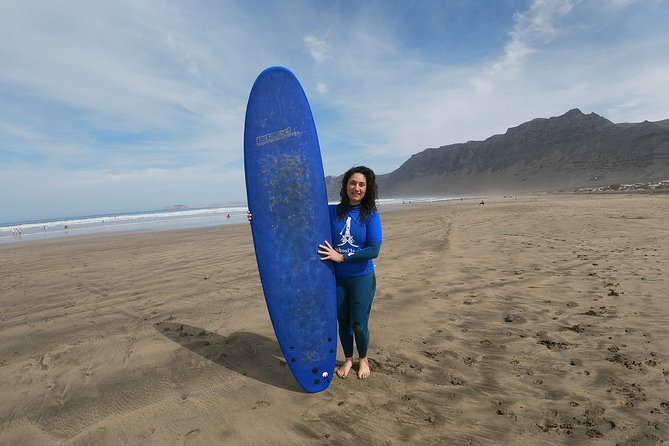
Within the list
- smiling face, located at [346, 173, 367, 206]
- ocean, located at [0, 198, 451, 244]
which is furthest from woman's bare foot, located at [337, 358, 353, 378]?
ocean, located at [0, 198, 451, 244]

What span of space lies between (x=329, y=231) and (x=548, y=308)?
2.80m

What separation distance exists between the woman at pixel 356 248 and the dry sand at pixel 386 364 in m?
0.44

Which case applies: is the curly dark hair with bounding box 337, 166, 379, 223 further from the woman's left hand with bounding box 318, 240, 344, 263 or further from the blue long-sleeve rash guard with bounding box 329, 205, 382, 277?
the woman's left hand with bounding box 318, 240, 344, 263

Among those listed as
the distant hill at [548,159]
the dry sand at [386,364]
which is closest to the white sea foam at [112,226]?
the dry sand at [386,364]

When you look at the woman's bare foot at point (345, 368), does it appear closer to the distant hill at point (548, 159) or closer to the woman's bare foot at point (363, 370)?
the woman's bare foot at point (363, 370)

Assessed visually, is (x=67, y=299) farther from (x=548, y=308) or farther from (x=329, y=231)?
(x=548, y=308)

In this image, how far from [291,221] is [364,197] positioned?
2.10 feet

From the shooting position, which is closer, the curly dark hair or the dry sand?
the dry sand

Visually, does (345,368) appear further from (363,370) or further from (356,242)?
(356,242)

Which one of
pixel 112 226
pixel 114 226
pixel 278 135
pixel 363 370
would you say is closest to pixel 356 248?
pixel 363 370

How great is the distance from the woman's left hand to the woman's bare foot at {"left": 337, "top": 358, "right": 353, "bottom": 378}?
2.83 feet

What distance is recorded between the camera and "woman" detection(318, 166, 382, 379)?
102 inches

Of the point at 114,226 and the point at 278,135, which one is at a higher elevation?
the point at 278,135

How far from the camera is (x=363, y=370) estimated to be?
2678mm
